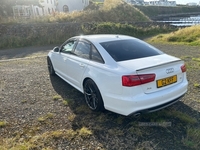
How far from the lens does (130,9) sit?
98.5 feet

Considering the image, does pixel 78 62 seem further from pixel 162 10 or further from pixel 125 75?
pixel 162 10

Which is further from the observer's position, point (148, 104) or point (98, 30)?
point (98, 30)

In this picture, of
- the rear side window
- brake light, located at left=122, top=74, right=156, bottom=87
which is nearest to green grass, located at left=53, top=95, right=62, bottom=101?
the rear side window

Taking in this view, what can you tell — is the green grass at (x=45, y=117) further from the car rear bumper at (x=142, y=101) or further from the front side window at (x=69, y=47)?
the front side window at (x=69, y=47)

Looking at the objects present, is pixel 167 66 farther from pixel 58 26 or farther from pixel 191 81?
pixel 58 26

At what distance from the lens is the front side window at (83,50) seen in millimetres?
3818

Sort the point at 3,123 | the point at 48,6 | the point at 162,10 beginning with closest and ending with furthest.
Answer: the point at 3,123
the point at 48,6
the point at 162,10

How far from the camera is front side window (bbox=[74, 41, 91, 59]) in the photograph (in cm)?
382

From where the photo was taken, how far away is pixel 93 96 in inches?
139

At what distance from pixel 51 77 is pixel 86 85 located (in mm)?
2724

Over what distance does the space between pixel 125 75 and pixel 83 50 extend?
1527 mm

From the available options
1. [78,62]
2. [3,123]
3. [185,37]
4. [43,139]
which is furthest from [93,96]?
[185,37]

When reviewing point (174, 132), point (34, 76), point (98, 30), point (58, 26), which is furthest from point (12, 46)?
point (174, 132)

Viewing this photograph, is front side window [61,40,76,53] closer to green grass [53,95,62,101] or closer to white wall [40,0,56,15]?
green grass [53,95,62,101]
